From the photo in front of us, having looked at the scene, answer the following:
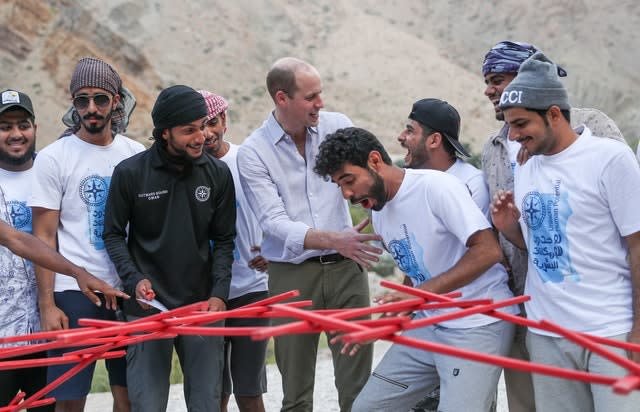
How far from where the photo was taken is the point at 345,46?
3641cm

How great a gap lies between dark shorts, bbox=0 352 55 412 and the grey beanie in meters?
2.90

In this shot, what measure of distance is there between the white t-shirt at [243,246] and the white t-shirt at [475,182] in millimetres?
1391

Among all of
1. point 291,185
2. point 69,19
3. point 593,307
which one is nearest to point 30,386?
point 291,185

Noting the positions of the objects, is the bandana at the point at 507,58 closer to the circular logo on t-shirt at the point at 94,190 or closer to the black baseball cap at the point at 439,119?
the black baseball cap at the point at 439,119

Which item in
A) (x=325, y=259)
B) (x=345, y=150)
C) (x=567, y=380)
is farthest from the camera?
(x=325, y=259)

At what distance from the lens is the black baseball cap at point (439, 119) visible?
4836 mm

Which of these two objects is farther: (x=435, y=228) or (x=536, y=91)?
(x=435, y=228)

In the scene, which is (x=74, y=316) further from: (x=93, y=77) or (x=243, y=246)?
(x=93, y=77)

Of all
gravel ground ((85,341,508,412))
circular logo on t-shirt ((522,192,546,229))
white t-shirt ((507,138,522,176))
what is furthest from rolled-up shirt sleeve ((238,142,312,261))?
gravel ground ((85,341,508,412))

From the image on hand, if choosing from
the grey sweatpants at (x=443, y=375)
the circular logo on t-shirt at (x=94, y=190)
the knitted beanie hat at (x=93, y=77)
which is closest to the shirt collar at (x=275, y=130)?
the knitted beanie hat at (x=93, y=77)

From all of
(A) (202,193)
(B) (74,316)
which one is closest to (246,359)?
(B) (74,316)

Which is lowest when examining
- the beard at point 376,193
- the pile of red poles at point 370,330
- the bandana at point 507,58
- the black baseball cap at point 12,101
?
the pile of red poles at point 370,330

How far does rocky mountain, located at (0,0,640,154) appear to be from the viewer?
2567cm

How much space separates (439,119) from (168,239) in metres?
1.54
